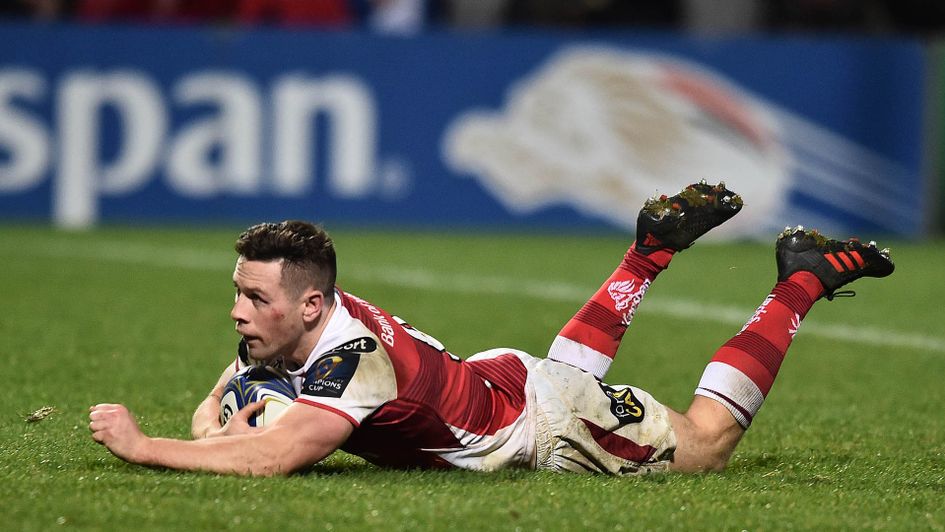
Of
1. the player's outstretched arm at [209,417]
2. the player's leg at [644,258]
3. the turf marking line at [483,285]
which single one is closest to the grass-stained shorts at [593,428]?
the player's leg at [644,258]

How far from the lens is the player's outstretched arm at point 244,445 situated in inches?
174

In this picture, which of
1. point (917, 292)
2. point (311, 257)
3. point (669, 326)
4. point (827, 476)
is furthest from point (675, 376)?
point (917, 292)

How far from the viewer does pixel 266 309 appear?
4574 mm

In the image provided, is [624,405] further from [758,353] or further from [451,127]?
[451,127]

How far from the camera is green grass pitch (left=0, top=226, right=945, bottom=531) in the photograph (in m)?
4.24

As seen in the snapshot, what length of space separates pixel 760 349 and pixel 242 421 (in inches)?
75.0

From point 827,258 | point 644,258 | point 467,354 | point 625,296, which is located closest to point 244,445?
point 625,296

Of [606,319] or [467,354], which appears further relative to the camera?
[467,354]

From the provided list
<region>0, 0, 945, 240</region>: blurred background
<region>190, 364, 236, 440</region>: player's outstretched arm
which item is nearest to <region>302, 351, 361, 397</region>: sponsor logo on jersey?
<region>190, 364, 236, 440</region>: player's outstretched arm

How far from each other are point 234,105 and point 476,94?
2268mm

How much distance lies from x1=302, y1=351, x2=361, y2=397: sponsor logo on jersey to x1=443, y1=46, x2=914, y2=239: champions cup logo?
9.56 meters

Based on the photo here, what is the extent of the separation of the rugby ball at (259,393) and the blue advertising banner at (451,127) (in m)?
8.86

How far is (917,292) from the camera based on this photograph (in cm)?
1098

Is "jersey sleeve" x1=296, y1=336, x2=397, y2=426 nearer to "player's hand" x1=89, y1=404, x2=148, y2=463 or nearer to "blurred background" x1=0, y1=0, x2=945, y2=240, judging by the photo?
"player's hand" x1=89, y1=404, x2=148, y2=463
